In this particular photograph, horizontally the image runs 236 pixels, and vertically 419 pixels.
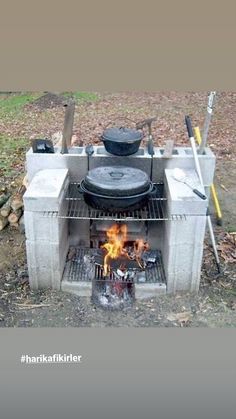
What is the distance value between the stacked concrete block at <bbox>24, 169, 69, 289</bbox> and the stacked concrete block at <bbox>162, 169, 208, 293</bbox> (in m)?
1.42

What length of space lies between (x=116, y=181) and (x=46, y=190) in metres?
0.91

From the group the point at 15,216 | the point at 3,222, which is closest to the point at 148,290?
the point at 15,216

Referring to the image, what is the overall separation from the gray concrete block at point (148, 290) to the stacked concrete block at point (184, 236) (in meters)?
0.10

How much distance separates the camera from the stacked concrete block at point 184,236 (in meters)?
5.58

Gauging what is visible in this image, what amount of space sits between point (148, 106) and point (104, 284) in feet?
35.9

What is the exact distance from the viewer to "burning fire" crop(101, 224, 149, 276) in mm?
6539

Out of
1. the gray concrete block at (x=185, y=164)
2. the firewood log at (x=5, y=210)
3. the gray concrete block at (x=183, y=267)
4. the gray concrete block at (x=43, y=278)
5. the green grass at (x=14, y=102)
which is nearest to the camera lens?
the gray concrete block at (x=183, y=267)

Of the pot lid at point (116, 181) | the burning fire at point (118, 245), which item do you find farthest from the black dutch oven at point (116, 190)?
the burning fire at point (118, 245)

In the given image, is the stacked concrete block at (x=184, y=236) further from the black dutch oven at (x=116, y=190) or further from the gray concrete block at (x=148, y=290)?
the black dutch oven at (x=116, y=190)

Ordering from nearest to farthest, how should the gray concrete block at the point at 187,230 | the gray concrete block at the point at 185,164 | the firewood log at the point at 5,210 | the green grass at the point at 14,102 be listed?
the gray concrete block at the point at 187,230 < the gray concrete block at the point at 185,164 < the firewood log at the point at 5,210 < the green grass at the point at 14,102

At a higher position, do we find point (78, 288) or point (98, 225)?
point (98, 225)

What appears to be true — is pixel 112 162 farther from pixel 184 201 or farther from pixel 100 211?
pixel 184 201

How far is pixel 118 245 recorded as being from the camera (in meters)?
6.62


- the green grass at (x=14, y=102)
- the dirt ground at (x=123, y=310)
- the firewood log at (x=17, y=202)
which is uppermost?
the firewood log at (x=17, y=202)
